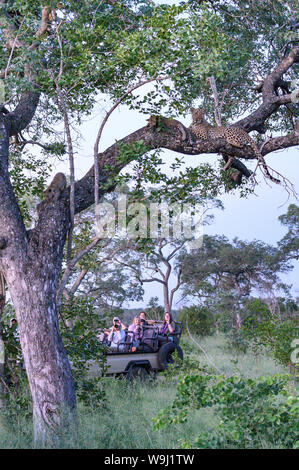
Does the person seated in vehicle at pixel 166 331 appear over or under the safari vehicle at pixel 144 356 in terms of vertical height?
over

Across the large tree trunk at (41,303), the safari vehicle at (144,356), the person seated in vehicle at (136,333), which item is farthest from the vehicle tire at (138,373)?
the large tree trunk at (41,303)

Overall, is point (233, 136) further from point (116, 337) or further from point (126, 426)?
point (116, 337)

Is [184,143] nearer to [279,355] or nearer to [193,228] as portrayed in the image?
[279,355]

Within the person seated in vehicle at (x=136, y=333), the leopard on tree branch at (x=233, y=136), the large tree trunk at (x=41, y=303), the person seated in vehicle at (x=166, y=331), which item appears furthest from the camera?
the person seated in vehicle at (x=166, y=331)

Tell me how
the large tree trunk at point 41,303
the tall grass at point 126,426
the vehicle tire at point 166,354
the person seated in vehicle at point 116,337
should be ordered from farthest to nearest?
the vehicle tire at point 166,354 → the person seated in vehicle at point 116,337 → the large tree trunk at point 41,303 → the tall grass at point 126,426

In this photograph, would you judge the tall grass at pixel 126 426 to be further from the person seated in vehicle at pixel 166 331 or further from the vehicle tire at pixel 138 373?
the person seated in vehicle at pixel 166 331

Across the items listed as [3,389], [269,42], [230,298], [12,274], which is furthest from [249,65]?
[230,298]

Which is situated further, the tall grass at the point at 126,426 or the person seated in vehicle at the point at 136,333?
the person seated in vehicle at the point at 136,333

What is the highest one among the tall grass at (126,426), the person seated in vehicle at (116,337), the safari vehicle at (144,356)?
the person seated in vehicle at (116,337)

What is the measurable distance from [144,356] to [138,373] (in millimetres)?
384

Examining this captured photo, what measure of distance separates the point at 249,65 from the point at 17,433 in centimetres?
690

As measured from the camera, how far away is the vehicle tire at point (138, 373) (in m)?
9.06

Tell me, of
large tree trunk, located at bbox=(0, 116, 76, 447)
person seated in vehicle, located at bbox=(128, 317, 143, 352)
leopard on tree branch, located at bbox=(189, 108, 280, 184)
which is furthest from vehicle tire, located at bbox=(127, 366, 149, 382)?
leopard on tree branch, located at bbox=(189, 108, 280, 184)

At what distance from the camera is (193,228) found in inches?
862
